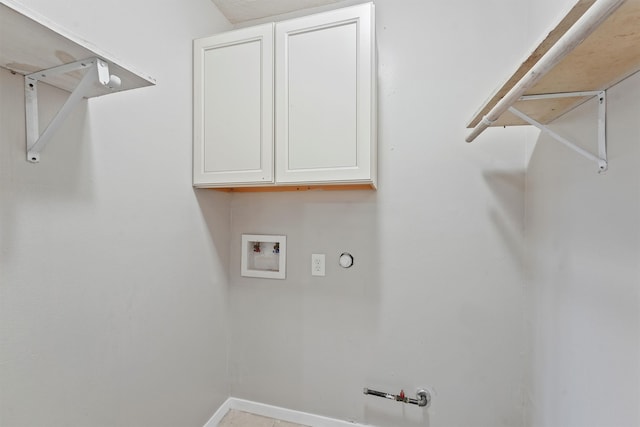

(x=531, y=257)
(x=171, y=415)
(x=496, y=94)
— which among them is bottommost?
(x=171, y=415)

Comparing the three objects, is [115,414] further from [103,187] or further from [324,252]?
[324,252]

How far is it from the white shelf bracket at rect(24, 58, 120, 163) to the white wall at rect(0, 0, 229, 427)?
22mm

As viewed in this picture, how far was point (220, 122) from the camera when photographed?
145 centimetres

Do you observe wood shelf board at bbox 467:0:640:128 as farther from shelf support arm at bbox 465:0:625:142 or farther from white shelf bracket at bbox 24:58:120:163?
white shelf bracket at bbox 24:58:120:163

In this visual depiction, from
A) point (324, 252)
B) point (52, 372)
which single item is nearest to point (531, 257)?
point (324, 252)

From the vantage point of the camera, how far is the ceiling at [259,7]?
1626 mm

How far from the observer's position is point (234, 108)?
4.71 ft

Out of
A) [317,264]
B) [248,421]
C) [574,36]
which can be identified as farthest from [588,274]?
[248,421]

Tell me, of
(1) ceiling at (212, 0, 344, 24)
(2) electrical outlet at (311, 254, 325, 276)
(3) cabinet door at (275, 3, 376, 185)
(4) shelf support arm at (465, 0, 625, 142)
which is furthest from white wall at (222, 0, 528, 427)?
(4) shelf support arm at (465, 0, 625, 142)

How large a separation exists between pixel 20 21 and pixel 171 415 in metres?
1.58

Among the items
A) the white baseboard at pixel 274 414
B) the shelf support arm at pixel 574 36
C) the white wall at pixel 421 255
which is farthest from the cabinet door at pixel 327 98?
the white baseboard at pixel 274 414

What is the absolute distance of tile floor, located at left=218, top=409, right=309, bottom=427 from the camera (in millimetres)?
1687

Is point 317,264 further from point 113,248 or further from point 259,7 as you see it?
point 259,7

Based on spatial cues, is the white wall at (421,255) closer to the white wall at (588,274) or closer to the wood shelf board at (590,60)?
the white wall at (588,274)
